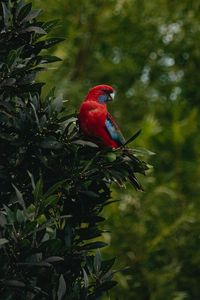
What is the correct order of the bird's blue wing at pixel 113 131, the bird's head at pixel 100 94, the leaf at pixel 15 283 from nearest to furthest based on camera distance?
the leaf at pixel 15 283
the bird's blue wing at pixel 113 131
the bird's head at pixel 100 94

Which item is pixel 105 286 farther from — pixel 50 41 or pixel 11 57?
pixel 50 41

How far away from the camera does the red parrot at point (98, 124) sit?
432cm

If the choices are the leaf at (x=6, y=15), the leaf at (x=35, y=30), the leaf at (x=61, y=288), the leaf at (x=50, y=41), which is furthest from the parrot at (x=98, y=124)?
the leaf at (x=61, y=288)

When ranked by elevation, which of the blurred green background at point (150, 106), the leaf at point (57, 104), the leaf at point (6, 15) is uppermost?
the leaf at point (6, 15)

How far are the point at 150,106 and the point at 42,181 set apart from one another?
28.7ft

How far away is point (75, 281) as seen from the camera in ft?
11.5

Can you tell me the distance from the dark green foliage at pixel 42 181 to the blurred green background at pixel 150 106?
4928mm

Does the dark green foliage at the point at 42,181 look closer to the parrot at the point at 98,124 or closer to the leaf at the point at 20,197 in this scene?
the leaf at the point at 20,197

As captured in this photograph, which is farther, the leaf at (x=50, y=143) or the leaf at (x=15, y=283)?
the leaf at (x=50, y=143)

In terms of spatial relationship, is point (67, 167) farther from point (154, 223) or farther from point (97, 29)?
point (97, 29)

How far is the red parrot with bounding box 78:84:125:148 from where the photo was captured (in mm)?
4324

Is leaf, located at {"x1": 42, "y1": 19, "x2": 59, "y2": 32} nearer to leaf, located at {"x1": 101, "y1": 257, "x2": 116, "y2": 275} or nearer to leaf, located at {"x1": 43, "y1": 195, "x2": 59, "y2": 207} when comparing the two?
leaf, located at {"x1": 43, "y1": 195, "x2": 59, "y2": 207}

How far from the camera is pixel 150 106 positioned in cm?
1200

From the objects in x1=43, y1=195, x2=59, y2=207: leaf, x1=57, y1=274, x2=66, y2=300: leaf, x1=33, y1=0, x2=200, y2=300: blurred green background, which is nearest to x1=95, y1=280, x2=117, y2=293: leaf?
x1=57, y1=274, x2=66, y2=300: leaf
